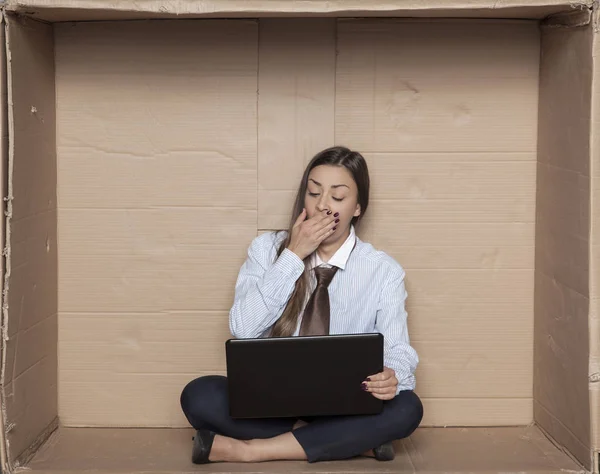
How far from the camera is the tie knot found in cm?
223

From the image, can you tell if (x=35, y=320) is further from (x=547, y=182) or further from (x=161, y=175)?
(x=547, y=182)

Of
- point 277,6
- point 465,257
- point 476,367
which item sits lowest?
point 476,367

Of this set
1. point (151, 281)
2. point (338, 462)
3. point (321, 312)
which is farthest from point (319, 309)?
point (151, 281)

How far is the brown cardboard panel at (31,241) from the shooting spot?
2016 mm

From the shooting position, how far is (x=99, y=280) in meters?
2.35

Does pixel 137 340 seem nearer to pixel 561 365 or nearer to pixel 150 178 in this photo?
pixel 150 178

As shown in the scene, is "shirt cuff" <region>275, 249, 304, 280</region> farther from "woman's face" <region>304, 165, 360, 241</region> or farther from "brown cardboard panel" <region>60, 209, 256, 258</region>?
"brown cardboard panel" <region>60, 209, 256, 258</region>

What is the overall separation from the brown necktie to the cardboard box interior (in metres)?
0.19

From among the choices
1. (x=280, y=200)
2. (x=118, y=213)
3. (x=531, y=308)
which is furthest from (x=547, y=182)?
(x=118, y=213)

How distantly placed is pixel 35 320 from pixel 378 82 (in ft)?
3.32

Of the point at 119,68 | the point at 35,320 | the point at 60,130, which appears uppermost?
the point at 119,68

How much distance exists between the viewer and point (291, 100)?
2.32 m

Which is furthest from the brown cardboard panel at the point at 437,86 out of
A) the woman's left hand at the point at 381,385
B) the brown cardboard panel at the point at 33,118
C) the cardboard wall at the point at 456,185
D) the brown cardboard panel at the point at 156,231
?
the brown cardboard panel at the point at 33,118

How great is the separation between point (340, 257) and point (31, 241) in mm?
724
